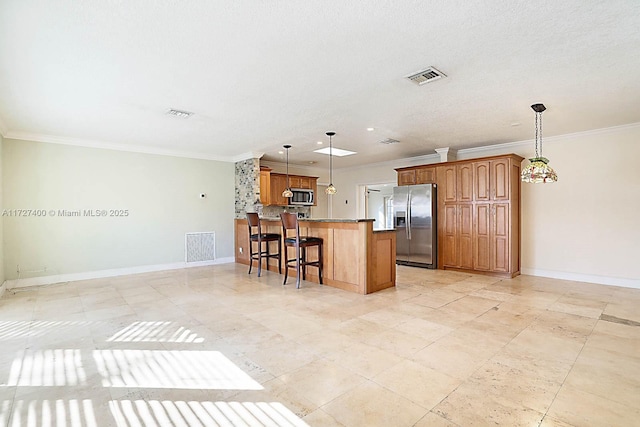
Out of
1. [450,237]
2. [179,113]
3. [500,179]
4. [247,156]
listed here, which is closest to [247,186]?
[247,156]

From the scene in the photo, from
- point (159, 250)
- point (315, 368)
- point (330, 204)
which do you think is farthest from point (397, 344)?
point (330, 204)

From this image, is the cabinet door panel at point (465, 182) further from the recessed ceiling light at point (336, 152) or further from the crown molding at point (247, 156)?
the crown molding at point (247, 156)

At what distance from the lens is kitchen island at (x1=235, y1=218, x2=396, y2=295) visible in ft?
14.9

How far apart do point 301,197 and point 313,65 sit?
573 centimetres

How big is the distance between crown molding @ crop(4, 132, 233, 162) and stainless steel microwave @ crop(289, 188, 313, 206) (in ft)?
6.61

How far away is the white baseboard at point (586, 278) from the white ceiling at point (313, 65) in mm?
2422

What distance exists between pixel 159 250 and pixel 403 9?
20.5 feet

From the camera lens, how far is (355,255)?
462cm

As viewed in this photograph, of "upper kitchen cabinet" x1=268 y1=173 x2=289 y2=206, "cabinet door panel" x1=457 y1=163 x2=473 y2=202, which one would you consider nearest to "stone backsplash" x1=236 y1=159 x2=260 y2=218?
"upper kitchen cabinet" x1=268 y1=173 x2=289 y2=206

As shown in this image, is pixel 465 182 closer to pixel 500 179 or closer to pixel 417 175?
pixel 500 179

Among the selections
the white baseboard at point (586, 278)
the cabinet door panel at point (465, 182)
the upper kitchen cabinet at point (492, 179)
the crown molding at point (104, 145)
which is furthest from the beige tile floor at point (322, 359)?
the crown molding at point (104, 145)

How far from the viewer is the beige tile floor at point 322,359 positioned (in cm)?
186

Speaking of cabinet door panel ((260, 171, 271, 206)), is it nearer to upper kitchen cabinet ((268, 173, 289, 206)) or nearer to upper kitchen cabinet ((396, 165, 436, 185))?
upper kitchen cabinet ((268, 173, 289, 206))

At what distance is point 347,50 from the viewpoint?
260 centimetres
